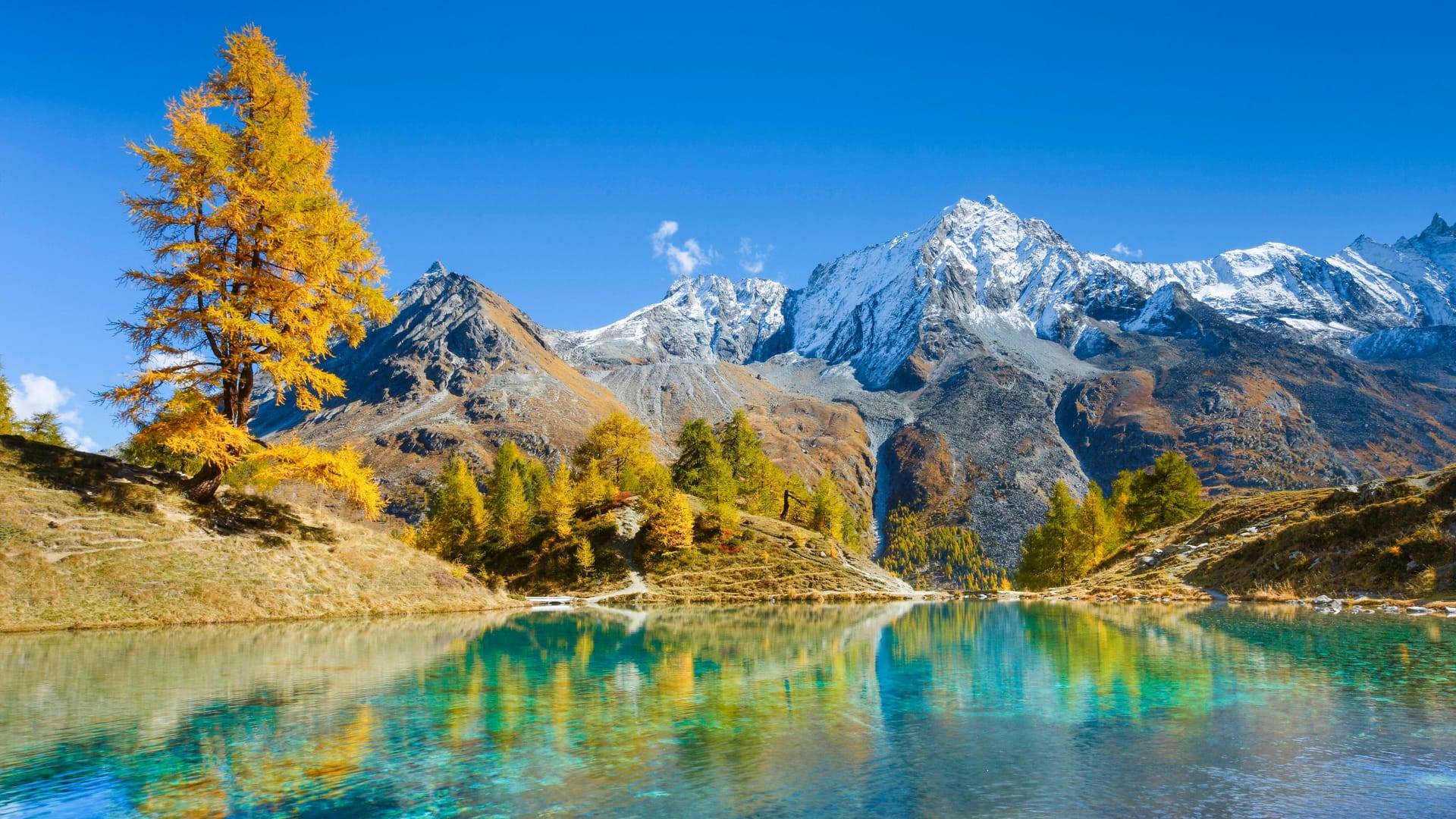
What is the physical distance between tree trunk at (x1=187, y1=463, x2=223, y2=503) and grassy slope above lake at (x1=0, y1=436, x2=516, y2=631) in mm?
565

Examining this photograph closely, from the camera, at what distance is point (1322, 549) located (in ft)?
143

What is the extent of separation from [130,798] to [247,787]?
128 centimetres

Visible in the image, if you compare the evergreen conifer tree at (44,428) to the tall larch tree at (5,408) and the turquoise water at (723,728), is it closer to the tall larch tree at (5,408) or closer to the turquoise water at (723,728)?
the tall larch tree at (5,408)

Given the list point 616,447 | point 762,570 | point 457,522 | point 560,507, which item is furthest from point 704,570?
point 457,522

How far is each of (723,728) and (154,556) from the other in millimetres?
26756

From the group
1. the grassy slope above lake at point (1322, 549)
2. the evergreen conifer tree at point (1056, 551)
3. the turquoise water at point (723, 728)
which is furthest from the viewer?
the evergreen conifer tree at point (1056, 551)

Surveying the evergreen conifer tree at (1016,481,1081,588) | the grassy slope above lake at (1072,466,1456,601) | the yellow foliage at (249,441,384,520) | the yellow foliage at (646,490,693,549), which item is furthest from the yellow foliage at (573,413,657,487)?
the evergreen conifer tree at (1016,481,1081,588)

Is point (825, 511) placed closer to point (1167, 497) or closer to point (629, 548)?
point (629, 548)

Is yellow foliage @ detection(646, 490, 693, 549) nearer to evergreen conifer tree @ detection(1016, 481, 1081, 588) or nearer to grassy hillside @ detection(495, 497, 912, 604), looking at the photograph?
grassy hillside @ detection(495, 497, 912, 604)

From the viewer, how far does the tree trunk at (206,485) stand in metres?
32.9

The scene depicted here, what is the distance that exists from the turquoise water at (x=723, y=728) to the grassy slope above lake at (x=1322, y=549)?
1690cm

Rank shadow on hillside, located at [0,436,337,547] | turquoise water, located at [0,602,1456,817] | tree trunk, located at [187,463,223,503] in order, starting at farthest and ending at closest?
tree trunk, located at [187,463,223,503]
shadow on hillside, located at [0,436,337,547]
turquoise water, located at [0,602,1456,817]

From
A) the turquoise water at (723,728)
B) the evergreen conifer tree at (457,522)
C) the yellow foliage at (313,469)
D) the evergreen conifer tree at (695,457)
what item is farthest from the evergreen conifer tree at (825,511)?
the turquoise water at (723,728)

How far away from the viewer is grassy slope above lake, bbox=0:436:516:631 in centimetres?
2653
